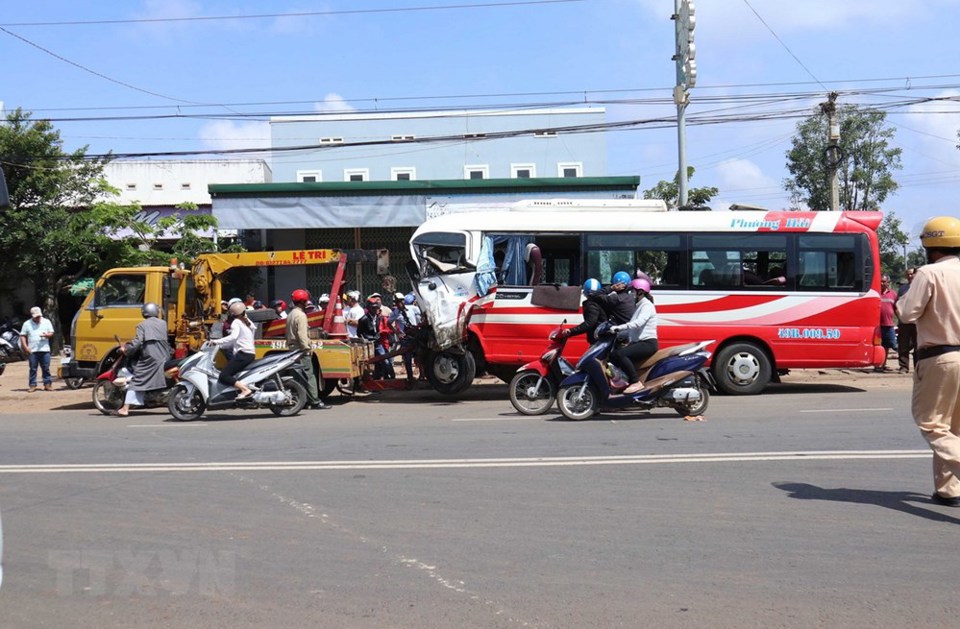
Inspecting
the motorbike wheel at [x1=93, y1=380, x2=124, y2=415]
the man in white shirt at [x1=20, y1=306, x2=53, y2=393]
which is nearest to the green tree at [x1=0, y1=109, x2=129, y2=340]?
the man in white shirt at [x1=20, y1=306, x2=53, y2=393]

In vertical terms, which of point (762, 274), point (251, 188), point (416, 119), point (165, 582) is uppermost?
point (416, 119)

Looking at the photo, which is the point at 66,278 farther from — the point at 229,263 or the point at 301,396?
the point at 301,396

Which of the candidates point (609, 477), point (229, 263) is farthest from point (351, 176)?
point (609, 477)

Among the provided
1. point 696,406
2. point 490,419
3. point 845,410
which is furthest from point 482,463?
point 845,410

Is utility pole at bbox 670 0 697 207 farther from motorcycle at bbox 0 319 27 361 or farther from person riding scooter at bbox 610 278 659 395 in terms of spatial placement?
motorcycle at bbox 0 319 27 361

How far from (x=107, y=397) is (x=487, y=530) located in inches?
389

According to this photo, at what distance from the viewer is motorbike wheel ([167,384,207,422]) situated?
42.1 ft

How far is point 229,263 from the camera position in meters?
15.7

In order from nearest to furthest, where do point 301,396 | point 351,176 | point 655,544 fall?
point 655,544
point 301,396
point 351,176

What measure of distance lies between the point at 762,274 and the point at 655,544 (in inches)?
389

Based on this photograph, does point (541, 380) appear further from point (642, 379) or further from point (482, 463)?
point (482, 463)

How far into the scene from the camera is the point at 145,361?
13.6 metres

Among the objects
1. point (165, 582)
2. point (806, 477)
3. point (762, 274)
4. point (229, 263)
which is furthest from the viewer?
point (229, 263)

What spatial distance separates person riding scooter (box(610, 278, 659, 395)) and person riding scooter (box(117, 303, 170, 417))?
6852 mm
